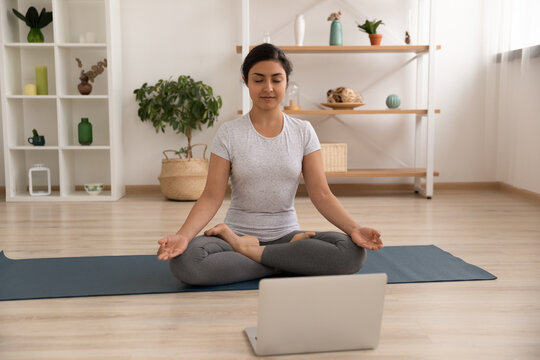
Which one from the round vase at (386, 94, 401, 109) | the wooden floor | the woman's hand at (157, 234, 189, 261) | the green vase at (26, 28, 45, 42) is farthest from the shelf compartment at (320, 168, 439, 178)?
the woman's hand at (157, 234, 189, 261)

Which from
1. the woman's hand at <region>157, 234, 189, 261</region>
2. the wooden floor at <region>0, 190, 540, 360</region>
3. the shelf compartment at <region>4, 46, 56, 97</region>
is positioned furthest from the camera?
the shelf compartment at <region>4, 46, 56, 97</region>

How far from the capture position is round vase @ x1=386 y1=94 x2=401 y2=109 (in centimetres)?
409

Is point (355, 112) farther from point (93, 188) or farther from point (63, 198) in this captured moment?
point (63, 198)

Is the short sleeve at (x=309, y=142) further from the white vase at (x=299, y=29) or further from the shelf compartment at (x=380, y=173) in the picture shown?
the white vase at (x=299, y=29)

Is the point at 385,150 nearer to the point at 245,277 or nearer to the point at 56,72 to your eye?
the point at 56,72

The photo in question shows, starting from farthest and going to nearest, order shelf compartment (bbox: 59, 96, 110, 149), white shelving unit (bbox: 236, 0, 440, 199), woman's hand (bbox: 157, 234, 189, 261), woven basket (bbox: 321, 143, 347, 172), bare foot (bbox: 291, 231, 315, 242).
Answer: shelf compartment (bbox: 59, 96, 110, 149) < woven basket (bbox: 321, 143, 347, 172) < white shelving unit (bbox: 236, 0, 440, 199) < bare foot (bbox: 291, 231, 315, 242) < woman's hand (bbox: 157, 234, 189, 261)

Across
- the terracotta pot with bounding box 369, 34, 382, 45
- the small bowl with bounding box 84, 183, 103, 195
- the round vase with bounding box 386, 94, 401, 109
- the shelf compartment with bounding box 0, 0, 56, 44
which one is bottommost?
the small bowl with bounding box 84, 183, 103, 195

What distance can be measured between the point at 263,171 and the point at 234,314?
0.53 metres

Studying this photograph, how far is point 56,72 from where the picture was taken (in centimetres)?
397

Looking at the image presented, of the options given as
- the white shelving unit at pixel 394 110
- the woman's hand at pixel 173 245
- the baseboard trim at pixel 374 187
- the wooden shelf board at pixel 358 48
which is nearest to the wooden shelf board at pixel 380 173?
the white shelving unit at pixel 394 110

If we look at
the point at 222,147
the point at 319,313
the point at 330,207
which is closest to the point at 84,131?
the point at 222,147

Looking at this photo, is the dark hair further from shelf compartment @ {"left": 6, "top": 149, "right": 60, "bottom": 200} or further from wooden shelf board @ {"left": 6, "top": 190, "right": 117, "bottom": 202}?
shelf compartment @ {"left": 6, "top": 149, "right": 60, "bottom": 200}

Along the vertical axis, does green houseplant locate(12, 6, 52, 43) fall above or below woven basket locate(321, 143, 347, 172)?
above

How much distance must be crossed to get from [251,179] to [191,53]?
8.25 ft
